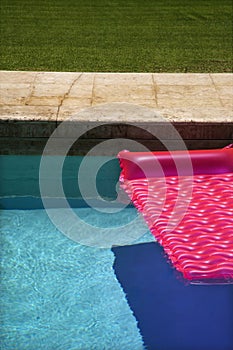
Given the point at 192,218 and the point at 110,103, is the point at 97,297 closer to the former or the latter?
the point at 192,218

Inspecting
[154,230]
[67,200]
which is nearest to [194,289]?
[154,230]

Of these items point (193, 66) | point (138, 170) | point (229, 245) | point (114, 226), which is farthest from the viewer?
point (193, 66)

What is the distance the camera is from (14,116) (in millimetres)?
6000

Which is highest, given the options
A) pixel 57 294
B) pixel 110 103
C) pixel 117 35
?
pixel 110 103

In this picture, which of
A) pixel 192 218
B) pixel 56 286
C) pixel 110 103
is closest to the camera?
pixel 192 218

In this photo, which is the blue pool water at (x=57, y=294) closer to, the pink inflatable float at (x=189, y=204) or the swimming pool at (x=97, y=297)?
the swimming pool at (x=97, y=297)

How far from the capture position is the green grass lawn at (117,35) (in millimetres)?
7871

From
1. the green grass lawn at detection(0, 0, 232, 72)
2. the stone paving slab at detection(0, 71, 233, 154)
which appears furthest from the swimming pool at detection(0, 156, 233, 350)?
the green grass lawn at detection(0, 0, 232, 72)

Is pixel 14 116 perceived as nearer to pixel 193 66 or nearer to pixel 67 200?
pixel 67 200

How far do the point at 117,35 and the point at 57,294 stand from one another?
510 centimetres

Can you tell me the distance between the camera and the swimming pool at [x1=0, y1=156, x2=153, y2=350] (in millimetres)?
4344

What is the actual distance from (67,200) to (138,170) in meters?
1.01

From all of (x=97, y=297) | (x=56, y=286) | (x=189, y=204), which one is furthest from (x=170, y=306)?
(x=56, y=286)

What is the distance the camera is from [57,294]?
4738 millimetres
